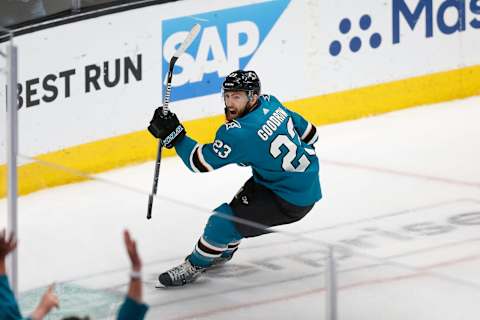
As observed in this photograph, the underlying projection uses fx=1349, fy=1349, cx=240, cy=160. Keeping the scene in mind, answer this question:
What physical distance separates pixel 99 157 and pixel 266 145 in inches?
79.2

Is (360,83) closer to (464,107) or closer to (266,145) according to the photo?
(464,107)

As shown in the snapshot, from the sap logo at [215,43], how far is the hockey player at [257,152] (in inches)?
73.2

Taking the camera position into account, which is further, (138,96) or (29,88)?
(138,96)

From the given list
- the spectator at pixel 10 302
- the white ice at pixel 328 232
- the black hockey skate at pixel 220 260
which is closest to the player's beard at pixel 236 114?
the white ice at pixel 328 232

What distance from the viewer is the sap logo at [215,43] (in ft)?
24.8

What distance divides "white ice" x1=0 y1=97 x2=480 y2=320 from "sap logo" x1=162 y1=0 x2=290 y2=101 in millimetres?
474

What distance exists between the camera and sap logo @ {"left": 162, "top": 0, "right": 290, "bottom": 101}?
7555mm

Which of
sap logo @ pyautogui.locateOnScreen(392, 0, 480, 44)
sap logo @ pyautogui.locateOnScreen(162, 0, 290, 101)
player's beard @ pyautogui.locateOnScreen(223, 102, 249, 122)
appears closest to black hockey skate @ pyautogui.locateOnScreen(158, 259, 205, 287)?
player's beard @ pyautogui.locateOnScreen(223, 102, 249, 122)

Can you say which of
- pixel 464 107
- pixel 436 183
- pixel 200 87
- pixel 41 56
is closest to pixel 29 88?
pixel 41 56

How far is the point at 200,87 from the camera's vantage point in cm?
774

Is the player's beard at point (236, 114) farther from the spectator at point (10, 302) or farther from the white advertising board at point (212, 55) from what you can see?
the spectator at point (10, 302)

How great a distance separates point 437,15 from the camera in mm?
8711

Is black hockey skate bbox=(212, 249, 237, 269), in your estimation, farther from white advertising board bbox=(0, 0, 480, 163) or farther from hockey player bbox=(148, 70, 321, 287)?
white advertising board bbox=(0, 0, 480, 163)

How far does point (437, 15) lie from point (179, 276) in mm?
4681
